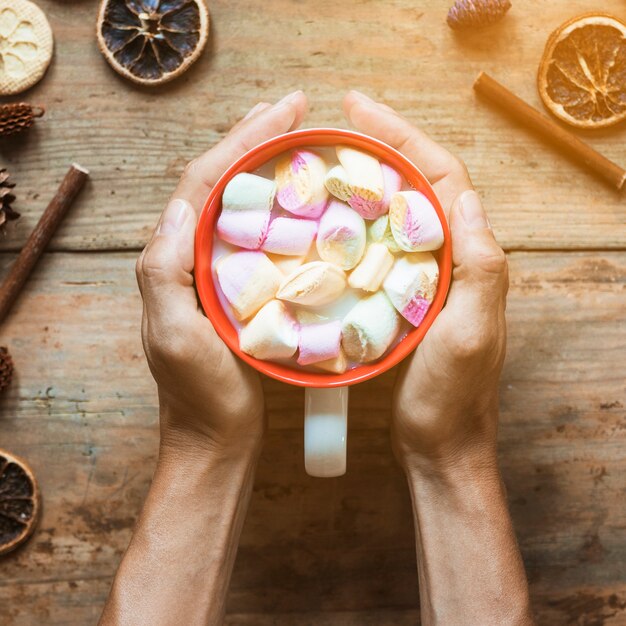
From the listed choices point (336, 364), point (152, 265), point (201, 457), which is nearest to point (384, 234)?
point (336, 364)

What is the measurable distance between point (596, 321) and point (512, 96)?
0.34 metres

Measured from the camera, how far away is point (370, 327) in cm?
67

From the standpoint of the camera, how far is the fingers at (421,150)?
0.80 meters

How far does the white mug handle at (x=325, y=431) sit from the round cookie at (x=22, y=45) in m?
0.63

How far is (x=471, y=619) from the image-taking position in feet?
2.67

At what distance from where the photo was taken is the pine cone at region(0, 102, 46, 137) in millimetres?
944

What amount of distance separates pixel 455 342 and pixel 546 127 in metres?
0.39

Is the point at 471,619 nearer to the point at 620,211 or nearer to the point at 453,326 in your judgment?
the point at 453,326

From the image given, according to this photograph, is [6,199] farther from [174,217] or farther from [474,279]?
[474,279]

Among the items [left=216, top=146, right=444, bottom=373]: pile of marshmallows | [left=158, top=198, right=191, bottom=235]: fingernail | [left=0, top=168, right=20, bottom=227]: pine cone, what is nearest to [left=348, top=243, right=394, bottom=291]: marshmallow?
[left=216, top=146, right=444, bottom=373]: pile of marshmallows

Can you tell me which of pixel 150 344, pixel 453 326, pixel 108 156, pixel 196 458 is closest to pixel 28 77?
pixel 108 156

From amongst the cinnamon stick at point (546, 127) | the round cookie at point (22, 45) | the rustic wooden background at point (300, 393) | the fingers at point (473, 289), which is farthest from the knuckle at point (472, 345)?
the round cookie at point (22, 45)

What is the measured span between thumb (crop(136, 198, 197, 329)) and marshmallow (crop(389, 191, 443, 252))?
0.72 feet

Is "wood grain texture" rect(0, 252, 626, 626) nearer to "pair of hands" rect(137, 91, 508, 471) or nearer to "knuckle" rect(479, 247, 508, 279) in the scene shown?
"pair of hands" rect(137, 91, 508, 471)
